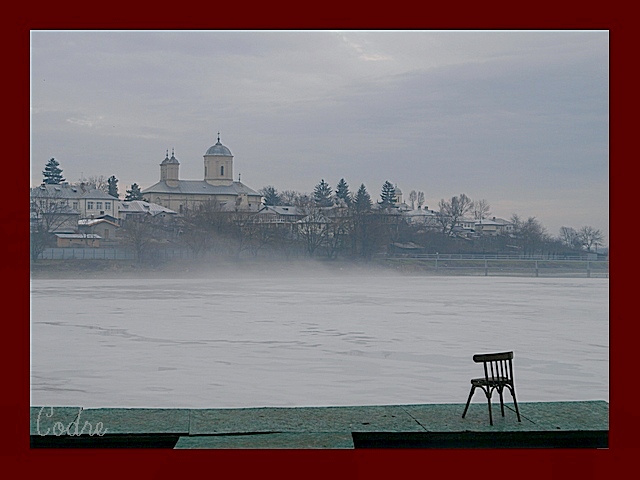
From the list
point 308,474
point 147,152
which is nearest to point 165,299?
point 147,152

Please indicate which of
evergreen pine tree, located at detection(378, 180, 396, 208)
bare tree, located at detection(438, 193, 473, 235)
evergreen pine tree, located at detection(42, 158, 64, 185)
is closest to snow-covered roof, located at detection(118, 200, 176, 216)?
evergreen pine tree, located at detection(42, 158, 64, 185)

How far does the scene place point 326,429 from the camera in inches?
182

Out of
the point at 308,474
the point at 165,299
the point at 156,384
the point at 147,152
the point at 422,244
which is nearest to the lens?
the point at 308,474

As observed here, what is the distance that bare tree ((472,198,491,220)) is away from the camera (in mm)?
31203

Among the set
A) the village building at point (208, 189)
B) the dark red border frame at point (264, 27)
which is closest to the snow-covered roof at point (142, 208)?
the village building at point (208, 189)

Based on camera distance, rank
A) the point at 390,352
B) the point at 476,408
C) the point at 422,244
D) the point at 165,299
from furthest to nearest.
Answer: the point at 422,244
the point at 165,299
the point at 390,352
the point at 476,408

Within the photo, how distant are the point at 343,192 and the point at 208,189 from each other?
4428mm

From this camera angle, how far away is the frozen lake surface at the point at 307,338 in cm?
862

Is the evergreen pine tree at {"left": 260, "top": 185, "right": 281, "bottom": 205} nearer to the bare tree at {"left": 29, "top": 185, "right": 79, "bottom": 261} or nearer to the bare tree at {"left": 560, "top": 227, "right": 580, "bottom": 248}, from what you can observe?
the bare tree at {"left": 29, "top": 185, "right": 79, "bottom": 261}

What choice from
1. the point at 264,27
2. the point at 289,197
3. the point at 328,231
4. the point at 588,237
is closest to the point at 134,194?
the point at 289,197

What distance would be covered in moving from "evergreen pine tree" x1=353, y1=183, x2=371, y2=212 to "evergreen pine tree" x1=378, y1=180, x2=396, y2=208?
411 millimetres

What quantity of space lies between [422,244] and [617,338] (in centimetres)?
2436

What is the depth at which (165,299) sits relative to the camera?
20016mm

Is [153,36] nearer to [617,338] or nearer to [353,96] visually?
[353,96]
